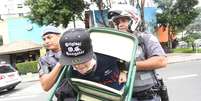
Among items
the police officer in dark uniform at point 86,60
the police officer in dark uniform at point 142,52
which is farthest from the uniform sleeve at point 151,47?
the police officer in dark uniform at point 86,60

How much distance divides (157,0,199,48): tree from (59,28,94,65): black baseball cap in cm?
3870

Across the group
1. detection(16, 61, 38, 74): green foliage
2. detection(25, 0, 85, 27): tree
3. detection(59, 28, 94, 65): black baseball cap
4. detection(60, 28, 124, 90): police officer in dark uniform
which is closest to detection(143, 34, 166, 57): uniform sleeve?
detection(60, 28, 124, 90): police officer in dark uniform

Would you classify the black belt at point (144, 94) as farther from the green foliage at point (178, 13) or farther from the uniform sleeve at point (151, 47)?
the green foliage at point (178, 13)

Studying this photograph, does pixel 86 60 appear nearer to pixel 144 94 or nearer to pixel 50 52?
pixel 144 94

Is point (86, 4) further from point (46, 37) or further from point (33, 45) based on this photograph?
point (46, 37)

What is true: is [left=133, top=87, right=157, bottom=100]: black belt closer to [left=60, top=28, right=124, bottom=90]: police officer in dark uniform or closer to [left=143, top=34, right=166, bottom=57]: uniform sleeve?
[left=143, top=34, right=166, bottom=57]: uniform sleeve

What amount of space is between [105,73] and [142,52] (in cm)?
60

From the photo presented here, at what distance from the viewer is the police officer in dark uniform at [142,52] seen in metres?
3.85

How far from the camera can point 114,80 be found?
11.3 ft

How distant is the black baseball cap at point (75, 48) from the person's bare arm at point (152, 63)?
0.67m

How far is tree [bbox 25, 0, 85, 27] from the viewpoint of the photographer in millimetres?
32875

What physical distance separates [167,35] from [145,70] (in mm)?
42616

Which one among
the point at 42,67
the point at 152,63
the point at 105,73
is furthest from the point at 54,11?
the point at 105,73

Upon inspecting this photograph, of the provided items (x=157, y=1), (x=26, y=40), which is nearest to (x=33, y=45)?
(x=26, y=40)
